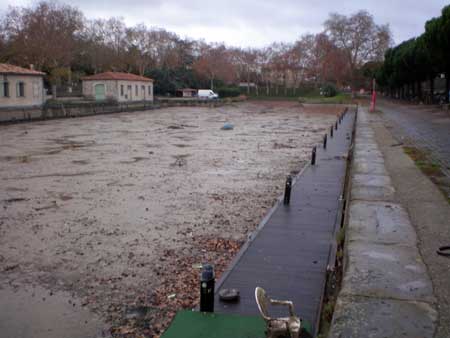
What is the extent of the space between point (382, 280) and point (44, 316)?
344cm

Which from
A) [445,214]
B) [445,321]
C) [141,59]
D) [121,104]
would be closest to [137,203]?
[445,214]

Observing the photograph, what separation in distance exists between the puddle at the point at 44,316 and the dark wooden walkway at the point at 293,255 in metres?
1.40

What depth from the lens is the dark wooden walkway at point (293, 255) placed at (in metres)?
5.21

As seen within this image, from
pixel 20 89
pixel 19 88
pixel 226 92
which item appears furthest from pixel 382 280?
pixel 226 92

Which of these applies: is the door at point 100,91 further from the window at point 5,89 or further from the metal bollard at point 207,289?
the metal bollard at point 207,289

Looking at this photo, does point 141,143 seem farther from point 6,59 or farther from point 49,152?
point 6,59

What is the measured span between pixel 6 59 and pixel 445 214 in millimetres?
55760

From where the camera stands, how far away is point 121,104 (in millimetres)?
56375

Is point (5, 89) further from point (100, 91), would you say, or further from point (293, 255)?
point (293, 255)

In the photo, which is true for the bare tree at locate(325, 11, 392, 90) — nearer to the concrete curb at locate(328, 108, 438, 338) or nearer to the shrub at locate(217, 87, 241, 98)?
the shrub at locate(217, 87, 241, 98)

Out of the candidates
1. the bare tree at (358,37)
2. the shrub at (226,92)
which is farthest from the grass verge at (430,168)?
the shrub at (226,92)

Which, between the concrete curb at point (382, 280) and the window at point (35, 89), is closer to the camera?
the concrete curb at point (382, 280)

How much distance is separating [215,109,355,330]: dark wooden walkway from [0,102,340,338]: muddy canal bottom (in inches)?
21.5

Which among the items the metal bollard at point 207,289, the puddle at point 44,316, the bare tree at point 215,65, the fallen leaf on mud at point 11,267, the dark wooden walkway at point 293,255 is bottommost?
the puddle at point 44,316
